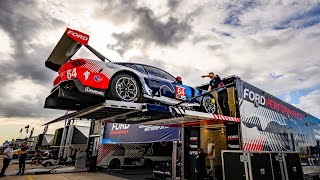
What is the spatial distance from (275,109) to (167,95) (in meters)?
4.55

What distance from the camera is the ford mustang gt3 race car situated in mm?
3953

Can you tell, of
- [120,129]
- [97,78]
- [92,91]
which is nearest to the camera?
[92,91]

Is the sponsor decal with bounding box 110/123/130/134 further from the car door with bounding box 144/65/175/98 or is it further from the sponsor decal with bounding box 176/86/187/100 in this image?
the car door with bounding box 144/65/175/98

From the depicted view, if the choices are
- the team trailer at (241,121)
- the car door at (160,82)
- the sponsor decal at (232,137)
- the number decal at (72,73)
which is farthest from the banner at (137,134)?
the number decal at (72,73)

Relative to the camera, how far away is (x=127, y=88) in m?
→ 4.43

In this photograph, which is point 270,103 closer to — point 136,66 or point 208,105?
point 208,105

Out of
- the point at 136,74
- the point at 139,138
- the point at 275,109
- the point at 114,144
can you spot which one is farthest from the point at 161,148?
the point at 136,74

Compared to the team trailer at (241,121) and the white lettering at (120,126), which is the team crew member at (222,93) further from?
the white lettering at (120,126)

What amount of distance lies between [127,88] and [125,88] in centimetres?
5

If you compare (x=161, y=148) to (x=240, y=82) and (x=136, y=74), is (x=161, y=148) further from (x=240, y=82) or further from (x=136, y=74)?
(x=136, y=74)

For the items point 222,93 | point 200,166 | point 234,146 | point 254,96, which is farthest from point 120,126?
point 254,96

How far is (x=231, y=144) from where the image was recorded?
5.87m

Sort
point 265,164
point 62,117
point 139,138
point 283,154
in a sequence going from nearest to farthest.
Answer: point 62,117
point 265,164
point 283,154
point 139,138

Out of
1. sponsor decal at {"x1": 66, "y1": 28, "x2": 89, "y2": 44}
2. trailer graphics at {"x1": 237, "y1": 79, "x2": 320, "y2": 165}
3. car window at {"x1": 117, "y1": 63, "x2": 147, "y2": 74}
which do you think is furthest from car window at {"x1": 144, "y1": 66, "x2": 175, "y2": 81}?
trailer graphics at {"x1": 237, "y1": 79, "x2": 320, "y2": 165}
